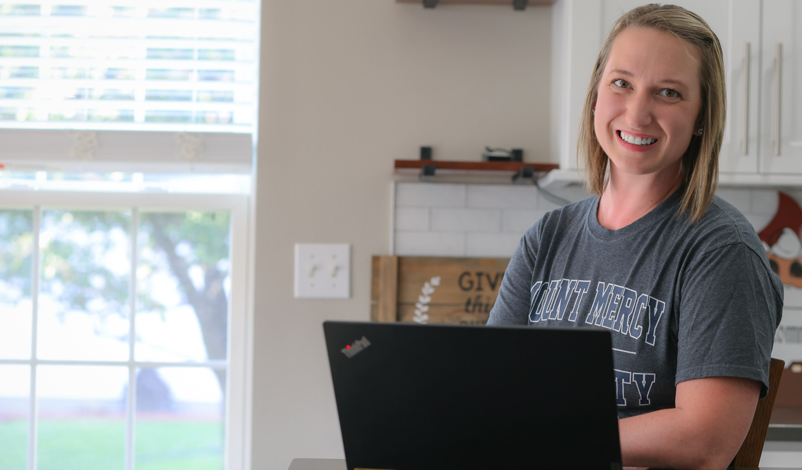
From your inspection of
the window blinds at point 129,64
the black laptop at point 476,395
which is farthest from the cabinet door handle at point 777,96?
the window blinds at point 129,64

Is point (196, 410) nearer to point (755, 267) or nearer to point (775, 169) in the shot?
point (755, 267)

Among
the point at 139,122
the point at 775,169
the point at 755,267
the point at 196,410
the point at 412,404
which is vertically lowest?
the point at 196,410

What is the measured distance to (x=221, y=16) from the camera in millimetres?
2088

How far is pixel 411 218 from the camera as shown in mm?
→ 1977

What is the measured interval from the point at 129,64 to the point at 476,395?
73.9 inches

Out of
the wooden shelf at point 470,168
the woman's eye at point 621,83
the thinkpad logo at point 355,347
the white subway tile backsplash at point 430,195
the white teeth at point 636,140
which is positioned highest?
the woman's eye at point 621,83

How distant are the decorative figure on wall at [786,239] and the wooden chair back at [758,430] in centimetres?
123

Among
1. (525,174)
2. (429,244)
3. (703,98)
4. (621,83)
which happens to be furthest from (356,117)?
(703,98)

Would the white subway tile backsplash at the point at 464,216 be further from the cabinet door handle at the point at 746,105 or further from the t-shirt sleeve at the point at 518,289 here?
the t-shirt sleeve at the point at 518,289

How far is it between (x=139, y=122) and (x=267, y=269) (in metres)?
0.67

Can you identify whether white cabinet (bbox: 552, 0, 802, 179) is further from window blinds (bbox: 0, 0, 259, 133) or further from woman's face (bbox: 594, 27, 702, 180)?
window blinds (bbox: 0, 0, 259, 133)

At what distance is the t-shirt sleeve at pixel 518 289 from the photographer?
1.19 m

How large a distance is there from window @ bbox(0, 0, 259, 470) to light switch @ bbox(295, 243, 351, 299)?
0.81 feet

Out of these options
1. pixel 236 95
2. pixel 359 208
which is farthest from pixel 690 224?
pixel 236 95
